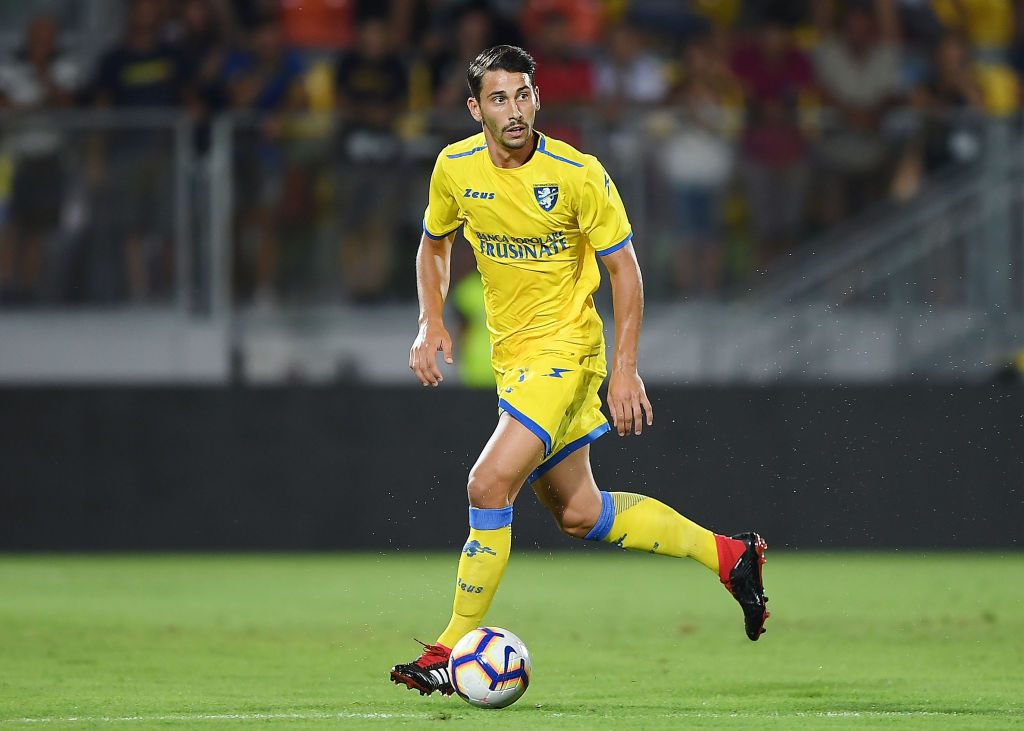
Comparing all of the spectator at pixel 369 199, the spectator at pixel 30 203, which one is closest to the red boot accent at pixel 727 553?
the spectator at pixel 369 199

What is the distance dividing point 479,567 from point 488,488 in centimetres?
29

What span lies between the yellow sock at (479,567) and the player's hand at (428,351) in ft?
1.71

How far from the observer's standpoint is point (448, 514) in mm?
11656

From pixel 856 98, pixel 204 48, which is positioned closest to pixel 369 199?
pixel 204 48

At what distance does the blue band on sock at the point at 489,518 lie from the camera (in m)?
5.82

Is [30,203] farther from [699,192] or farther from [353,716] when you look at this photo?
[353,716]

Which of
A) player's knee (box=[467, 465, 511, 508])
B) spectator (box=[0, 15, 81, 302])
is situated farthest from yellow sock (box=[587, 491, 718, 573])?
spectator (box=[0, 15, 81, 302])

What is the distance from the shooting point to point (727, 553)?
21.2 ft

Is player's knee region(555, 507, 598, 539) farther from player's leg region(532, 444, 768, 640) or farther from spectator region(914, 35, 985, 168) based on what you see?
spectator region(914, 35, 985, 168)

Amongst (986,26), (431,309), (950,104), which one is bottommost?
(431,309)

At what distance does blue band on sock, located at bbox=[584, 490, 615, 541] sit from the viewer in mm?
6395

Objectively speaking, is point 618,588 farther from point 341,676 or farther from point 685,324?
point 341,676

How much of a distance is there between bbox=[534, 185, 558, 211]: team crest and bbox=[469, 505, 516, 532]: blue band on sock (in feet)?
3.66

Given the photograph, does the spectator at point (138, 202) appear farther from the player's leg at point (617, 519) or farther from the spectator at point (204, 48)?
the player's leg at point (617, 519)
